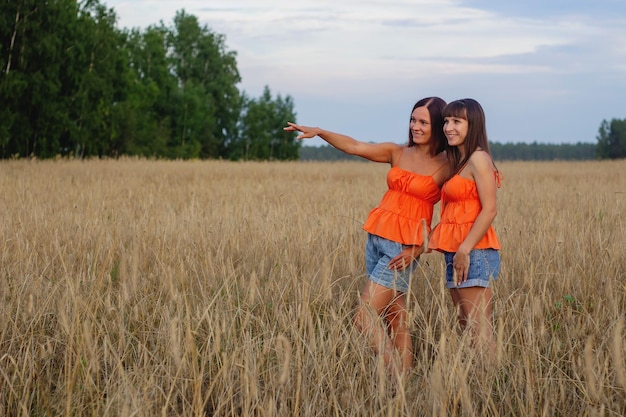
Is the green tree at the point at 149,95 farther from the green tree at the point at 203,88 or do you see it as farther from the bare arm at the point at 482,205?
the bare arm at the point at 482,205

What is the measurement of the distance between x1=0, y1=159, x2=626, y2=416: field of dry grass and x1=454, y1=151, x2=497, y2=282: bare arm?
0.74 ft

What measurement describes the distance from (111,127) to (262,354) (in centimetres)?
3347

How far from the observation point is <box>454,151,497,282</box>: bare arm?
3.29 m

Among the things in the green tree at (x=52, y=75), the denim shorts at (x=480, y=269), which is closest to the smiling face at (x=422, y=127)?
the denim shorts at (x=480, y=269)

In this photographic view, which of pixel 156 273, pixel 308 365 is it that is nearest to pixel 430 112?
pixel 308 365

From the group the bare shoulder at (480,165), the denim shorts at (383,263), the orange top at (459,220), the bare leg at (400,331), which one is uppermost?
the bare shoulder at (480,165)

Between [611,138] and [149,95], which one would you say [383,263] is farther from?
[611,138]

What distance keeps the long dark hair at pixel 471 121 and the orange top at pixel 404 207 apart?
0.88ft

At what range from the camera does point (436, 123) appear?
12.3 ft

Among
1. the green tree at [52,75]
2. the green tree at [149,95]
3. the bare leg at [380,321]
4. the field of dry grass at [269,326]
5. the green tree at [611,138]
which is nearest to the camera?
the field of dry grass at [269,326]

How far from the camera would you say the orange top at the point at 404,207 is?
3.66 metres

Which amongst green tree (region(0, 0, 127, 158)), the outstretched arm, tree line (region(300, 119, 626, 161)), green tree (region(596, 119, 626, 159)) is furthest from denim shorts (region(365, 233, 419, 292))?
tree line (region(300, 119, 626, 161))

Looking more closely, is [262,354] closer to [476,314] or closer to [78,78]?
[476,314]

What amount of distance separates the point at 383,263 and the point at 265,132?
2309 inches
